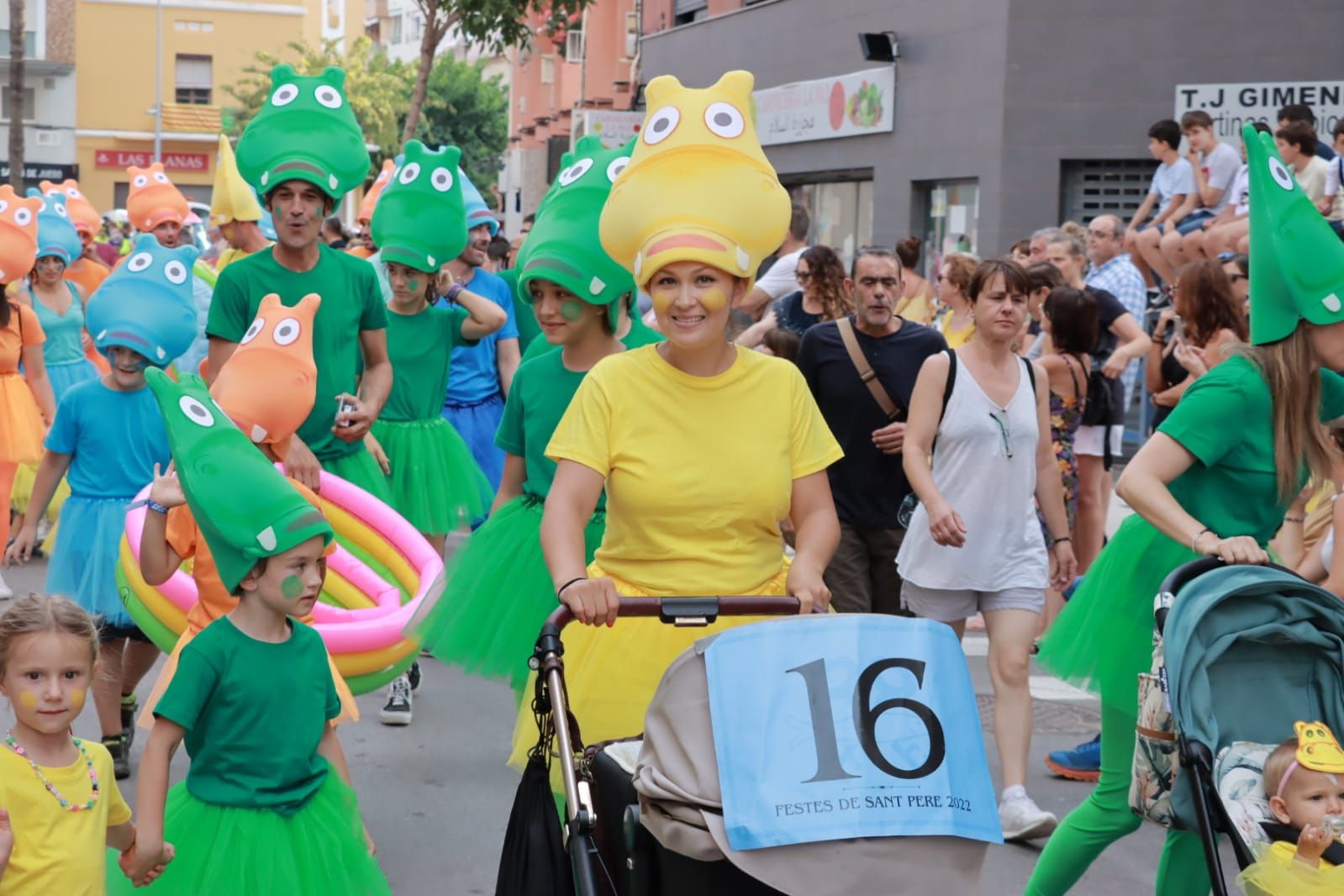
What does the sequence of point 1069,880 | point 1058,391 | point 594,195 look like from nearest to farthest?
point 1069,880 → point 594,195 → point 1058,391

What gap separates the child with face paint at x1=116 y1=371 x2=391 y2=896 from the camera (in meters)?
4.60

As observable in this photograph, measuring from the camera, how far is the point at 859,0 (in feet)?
78.5

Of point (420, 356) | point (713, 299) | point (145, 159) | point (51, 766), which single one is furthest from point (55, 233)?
point (145, 159)

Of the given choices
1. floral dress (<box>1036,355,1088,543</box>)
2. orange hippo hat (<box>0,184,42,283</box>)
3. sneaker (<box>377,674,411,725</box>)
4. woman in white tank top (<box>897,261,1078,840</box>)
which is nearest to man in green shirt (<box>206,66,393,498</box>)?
sneaker (<box>377,674,411,725</box>)

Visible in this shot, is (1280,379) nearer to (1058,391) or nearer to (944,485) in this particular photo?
(944,485)

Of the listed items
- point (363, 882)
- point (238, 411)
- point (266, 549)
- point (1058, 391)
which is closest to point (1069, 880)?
point (363, 882)

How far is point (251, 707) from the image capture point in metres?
4.63

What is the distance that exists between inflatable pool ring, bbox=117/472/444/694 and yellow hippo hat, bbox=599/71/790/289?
1730 millimetres

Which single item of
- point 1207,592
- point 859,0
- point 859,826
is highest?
point 859,0

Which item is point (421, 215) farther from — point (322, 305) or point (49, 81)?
point (49, 81)

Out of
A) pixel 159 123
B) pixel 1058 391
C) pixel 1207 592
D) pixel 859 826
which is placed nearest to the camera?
pixel 859 826

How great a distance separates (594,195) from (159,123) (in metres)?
67.7

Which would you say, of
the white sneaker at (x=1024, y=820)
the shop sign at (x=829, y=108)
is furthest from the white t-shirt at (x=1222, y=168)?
the white sneaker at (x=1024, y=820)

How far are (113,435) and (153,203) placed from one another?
662cm
